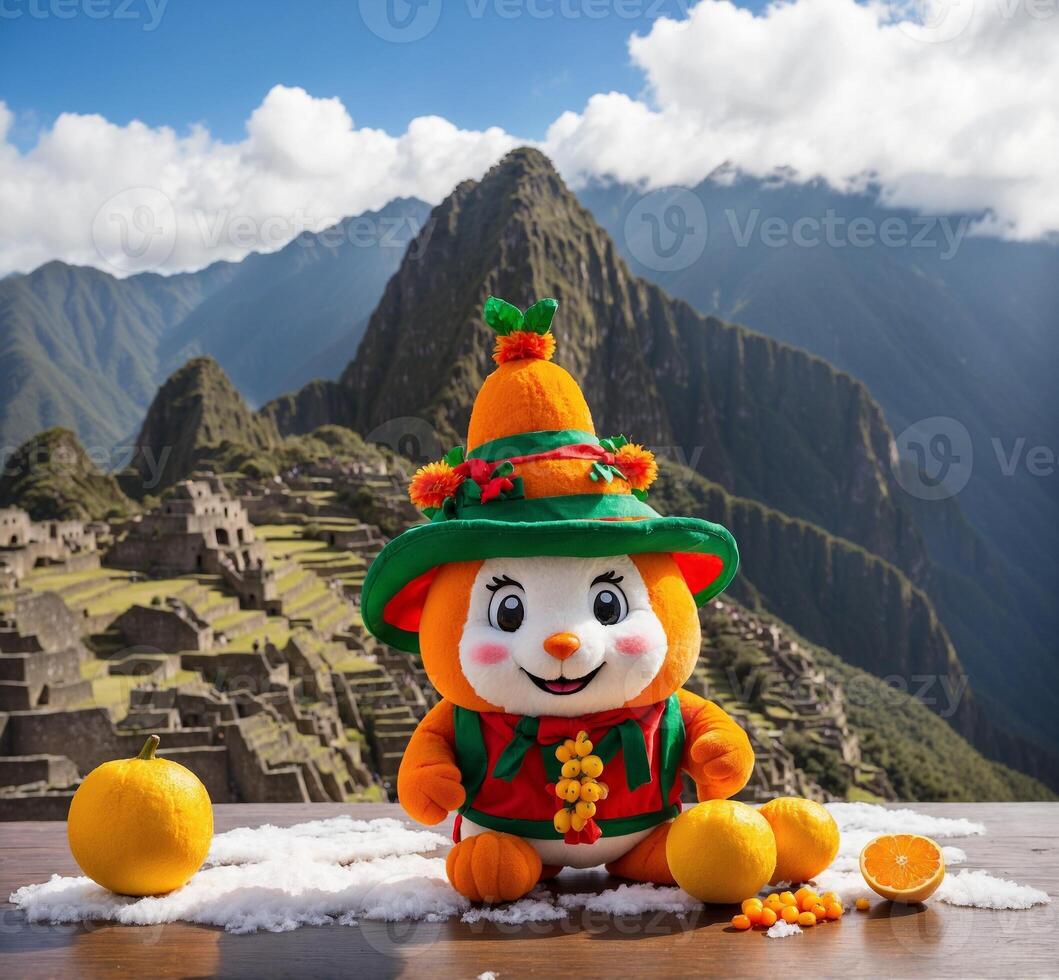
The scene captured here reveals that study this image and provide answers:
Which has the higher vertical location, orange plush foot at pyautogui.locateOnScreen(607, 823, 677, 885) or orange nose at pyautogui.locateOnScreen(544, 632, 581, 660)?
orange nose at pyautogui.locateOnScreen(544, 632, 581, 660)

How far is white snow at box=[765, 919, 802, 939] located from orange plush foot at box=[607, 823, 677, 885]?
36 cm

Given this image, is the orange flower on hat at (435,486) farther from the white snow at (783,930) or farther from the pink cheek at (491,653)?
the white snow at (783,930)

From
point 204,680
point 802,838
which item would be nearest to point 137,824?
point 802,838

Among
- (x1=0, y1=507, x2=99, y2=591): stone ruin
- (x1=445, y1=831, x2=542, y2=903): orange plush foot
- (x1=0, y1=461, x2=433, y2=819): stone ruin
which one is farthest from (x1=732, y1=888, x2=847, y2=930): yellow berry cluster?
(x1=0, y1=507, x2=99, y2=591): stone ruin

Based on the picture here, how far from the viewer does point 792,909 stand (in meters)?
2.79

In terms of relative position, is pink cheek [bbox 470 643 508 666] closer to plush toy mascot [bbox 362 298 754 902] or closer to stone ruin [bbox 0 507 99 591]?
plush toy mascot [bbox 362 298 754 902]

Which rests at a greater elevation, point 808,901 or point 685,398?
point 685,398

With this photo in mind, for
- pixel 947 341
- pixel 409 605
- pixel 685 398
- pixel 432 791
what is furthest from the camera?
pixel 947 341

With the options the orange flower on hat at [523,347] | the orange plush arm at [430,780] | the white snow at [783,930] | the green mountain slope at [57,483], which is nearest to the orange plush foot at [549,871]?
the orange plush arm at [430,780]

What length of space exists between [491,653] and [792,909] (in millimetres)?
1014

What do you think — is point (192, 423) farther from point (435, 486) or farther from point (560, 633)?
point (560, 633)

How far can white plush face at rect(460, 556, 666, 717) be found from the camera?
2895 millimetres

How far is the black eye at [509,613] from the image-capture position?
297cm

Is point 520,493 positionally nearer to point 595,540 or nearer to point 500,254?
point 595,540
